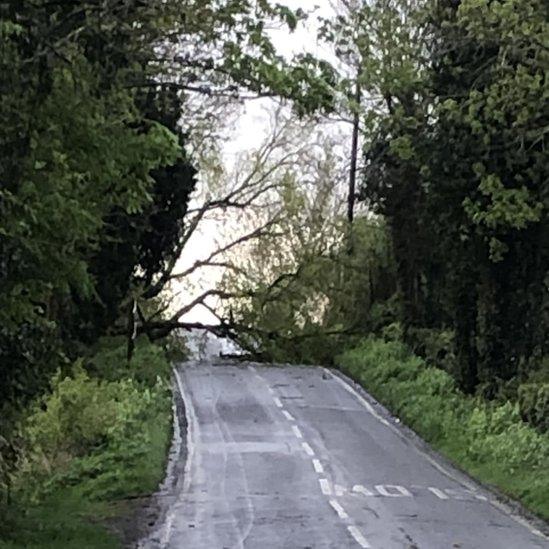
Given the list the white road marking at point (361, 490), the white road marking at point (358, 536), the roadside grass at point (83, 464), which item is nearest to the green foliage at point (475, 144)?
the white road marking at point (361, 490)

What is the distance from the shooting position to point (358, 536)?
16031mm

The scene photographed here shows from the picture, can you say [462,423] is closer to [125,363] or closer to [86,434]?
[86,434]

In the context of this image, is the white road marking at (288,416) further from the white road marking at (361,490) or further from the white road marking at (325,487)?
the white road marking at (361,490)

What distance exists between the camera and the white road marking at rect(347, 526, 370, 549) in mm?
15327

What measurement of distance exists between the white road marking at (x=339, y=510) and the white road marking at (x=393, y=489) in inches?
57.2

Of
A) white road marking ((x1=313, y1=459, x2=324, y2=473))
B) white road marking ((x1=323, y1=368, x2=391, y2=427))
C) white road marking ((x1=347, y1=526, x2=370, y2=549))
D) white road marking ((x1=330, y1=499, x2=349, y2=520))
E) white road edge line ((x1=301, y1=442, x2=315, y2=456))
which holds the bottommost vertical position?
white road marking ((x1=347, y1=526, x2=370, y2=549))

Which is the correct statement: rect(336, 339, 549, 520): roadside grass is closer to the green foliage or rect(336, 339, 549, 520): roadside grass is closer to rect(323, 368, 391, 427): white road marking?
rect(323, 368, 391, 427): white road marking

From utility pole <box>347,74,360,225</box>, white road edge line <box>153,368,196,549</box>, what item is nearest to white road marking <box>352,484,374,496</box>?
white road edge line <box>153,368,196,549</box>

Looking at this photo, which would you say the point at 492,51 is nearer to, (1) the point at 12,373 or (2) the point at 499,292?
(2) the point at 499,292

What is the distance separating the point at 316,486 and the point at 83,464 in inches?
174

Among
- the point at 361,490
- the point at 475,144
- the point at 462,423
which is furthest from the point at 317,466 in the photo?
the point at 475,144

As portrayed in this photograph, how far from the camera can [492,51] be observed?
27797mm

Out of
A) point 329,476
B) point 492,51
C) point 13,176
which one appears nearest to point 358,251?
point 492,51

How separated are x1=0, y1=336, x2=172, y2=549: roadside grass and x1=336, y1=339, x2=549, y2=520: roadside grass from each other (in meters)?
6.06
